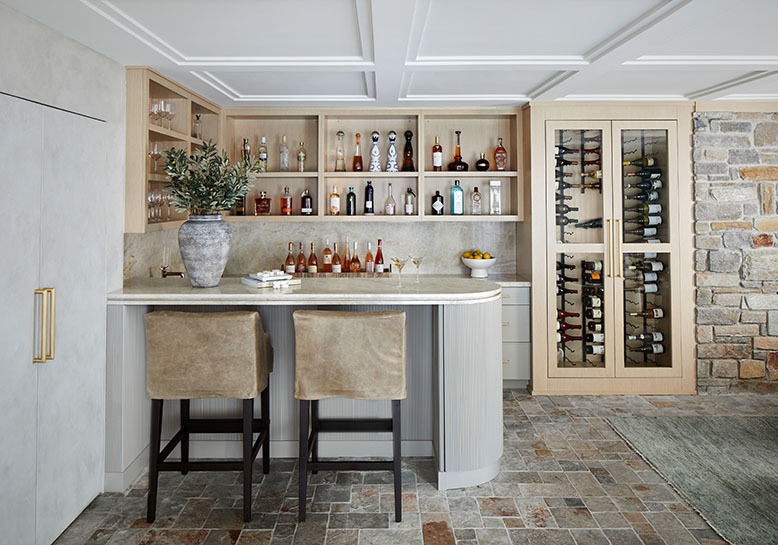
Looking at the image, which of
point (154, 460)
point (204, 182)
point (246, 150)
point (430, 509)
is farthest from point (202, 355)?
point (246, 150)

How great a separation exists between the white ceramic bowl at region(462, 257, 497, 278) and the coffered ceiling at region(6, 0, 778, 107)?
1.45 metres

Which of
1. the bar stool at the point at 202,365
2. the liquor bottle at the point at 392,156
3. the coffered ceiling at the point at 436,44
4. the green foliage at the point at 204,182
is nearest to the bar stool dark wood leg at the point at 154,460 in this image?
the bar stool at the point at 202,365

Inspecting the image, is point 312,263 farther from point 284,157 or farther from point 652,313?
point 652,313

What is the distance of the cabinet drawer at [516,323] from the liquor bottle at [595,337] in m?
0.50

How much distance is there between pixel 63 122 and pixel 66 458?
1559 millimetres

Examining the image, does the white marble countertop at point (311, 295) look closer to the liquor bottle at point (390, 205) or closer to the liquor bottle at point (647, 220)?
the liquor bottle at point (390, 205)

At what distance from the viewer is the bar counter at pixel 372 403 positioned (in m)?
2.81

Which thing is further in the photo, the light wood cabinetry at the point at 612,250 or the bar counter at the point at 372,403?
the light wood cabinetry at the point at 612,250

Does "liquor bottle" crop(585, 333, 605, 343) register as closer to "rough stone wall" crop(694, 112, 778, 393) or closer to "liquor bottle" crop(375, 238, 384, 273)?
"rough stone wall" crop(694, 112, 778, 393)

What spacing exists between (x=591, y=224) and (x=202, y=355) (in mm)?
3370

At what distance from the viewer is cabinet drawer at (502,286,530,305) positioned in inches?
180

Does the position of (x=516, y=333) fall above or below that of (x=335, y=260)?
below

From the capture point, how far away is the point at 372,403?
10.2 ft

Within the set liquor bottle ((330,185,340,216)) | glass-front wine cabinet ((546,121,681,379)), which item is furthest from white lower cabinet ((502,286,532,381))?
Answer: liquor bottle ((330,185,340,216))
